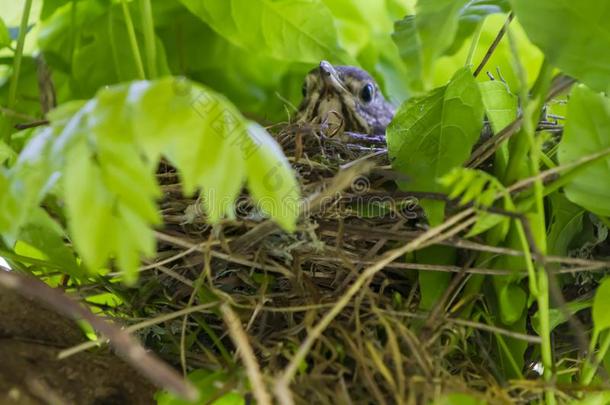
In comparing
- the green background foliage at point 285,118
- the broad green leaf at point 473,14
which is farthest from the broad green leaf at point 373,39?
the broad green leaf at point 473,14

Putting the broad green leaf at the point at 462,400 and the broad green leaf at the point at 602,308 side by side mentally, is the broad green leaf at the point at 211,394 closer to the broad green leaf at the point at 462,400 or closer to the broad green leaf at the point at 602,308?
the broad green leaf at the point at 462,400

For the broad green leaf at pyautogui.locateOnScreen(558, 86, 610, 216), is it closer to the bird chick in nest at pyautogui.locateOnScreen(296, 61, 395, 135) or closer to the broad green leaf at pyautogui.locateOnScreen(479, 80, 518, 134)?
the broad green leaf at pyautogui.locateOnScreen(479, 80, 518, 134)

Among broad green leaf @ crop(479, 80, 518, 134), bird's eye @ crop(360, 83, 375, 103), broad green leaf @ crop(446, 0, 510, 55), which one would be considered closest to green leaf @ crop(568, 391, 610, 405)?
broad green leaf @ crop(479, 80, 518, 134)

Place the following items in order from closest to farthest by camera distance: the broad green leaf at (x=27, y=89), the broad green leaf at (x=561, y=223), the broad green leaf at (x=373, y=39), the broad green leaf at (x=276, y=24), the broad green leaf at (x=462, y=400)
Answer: the broad green leaf at (x=462, y=400) → the broad green leaf at (x=561, y=223) → the broad green leaf at (x=276, y=24) → the broad green leaf at (x=27, y=89) → the broad green leaf at (x=373, y=39)

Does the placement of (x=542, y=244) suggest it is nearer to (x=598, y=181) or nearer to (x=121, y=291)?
(x=598, y=181)

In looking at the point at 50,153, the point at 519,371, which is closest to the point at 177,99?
the point at 50,153

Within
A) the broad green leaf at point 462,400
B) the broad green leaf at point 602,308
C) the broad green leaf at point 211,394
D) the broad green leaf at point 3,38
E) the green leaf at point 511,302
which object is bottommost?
the broad green leaf at point 211,394
